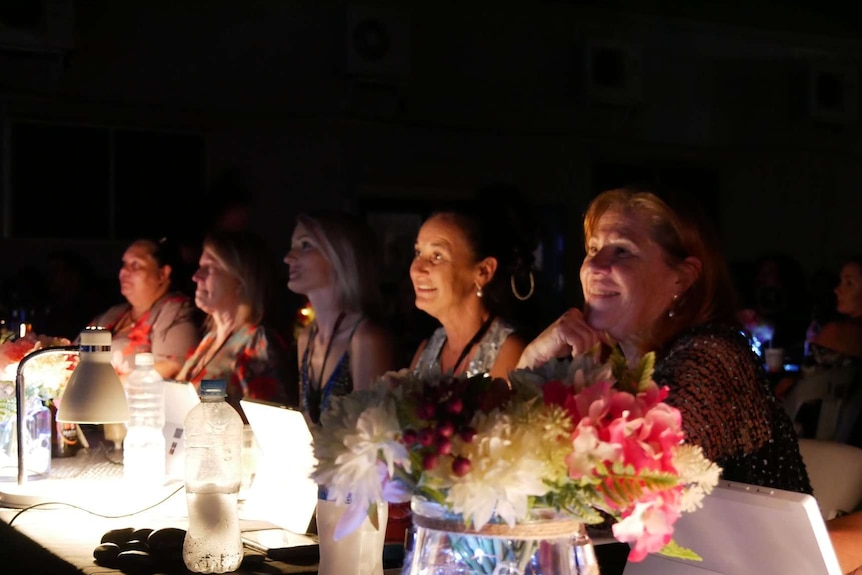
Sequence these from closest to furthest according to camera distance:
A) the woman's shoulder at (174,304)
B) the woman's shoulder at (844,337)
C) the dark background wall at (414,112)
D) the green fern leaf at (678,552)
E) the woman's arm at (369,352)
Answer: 1. the green fern leaf at (678,552)
2. the woman's arm at (369,352)
3. the woman's shoulder at (174,304)
4. the woman's shoulder at (844,337)
5. the dark background wall at (414,112)

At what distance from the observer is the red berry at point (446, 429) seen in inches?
48.0

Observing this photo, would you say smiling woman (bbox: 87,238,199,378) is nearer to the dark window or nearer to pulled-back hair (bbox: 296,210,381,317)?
A: pulled-back hair (bbox: 296,210,381,317)

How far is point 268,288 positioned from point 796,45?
792cm

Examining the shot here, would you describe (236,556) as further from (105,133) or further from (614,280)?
(105,133)

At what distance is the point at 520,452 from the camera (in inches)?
47.5

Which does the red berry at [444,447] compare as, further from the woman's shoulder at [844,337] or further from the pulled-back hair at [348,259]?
the woman's shoulder at [844,337]

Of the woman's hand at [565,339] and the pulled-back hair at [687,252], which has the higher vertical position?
the pulled-back hair at [687,252]

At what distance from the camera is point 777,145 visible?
10445 millimetres

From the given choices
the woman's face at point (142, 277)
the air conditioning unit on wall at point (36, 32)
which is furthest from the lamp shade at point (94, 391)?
the air conditioning unit on wall at point (36, 32)

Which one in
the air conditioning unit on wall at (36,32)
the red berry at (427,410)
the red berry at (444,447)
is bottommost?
the red berry at (444,447)

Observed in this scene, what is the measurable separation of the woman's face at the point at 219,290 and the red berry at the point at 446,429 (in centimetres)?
298

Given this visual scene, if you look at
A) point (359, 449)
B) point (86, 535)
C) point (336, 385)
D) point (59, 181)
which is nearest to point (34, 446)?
point (86, 535)

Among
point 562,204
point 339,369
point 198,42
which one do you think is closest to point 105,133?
point 198,42

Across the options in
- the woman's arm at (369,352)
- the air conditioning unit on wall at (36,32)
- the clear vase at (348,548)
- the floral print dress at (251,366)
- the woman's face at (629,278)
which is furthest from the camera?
the air conditioning unit on wall at (36,32)
